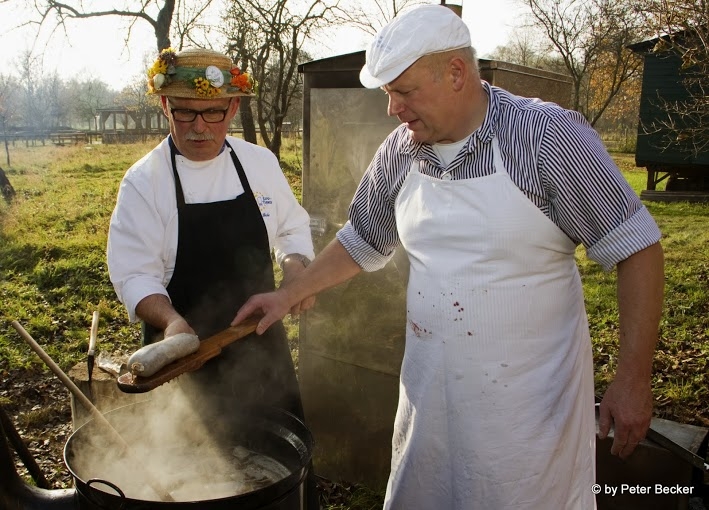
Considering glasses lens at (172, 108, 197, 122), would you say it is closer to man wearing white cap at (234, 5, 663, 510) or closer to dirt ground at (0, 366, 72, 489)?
man wearing white cap at (234, 5, 663, 510)

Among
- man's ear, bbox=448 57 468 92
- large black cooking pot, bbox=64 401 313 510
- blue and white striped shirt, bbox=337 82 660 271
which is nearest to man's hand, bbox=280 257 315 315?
large black cooking pot, bbox=64 401 313 510

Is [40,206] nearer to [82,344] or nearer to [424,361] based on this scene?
[82,344]

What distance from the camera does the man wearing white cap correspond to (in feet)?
6.00

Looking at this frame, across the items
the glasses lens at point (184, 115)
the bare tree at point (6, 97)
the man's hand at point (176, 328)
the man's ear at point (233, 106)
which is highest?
the bare tree at point (6, 97)

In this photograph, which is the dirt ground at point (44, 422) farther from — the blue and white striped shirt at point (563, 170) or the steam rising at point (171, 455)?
the blue and white striped shirt at point (563, 170)

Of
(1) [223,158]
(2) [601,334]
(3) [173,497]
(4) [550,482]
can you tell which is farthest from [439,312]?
(2) [601,334]

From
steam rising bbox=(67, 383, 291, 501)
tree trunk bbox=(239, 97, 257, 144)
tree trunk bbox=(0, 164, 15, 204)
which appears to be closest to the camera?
steam rising bbox=(67, 383, 291, 501)

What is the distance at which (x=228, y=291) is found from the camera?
2756 mm

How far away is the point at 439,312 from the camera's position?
6.76ft

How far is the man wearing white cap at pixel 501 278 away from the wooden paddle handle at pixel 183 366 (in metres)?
0.66

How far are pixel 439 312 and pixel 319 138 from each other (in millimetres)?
1808

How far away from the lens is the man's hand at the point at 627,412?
6.06 ft

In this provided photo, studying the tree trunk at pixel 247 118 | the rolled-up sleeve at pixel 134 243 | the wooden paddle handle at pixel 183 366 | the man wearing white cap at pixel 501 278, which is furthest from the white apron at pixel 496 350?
the tree trunk at pixel 247 118

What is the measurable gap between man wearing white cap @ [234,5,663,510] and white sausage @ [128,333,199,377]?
0.81 meters
